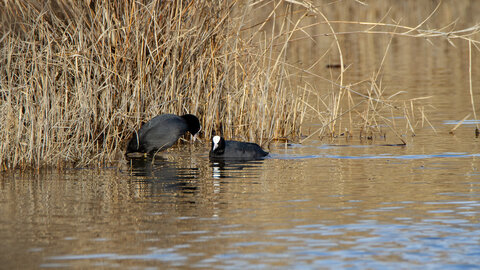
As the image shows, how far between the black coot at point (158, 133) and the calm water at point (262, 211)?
0.21 metres

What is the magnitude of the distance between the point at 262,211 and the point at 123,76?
4406 mm

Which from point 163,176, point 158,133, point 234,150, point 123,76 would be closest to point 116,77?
point 123,76

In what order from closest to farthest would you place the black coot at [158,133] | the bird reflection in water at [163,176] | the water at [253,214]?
the water at [253,214] < the bird reflection in water at [163,176] < the black coot at [158,133]

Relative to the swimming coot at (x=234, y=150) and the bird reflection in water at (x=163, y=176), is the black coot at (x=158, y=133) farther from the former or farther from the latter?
the swimming coot at (x=234, y=150)

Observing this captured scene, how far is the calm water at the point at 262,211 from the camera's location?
556cm

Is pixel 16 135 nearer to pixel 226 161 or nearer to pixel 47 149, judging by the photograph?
pixel 47 149

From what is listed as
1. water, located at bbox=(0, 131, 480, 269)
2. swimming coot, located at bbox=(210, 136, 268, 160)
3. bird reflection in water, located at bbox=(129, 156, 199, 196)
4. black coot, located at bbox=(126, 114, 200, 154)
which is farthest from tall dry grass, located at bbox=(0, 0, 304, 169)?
swimming coot, located at bbox=(210, 136, 268, 160)

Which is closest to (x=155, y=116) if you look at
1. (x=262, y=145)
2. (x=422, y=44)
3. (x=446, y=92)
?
(x=262, y=145)

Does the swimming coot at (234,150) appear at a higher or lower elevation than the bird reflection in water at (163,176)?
higher

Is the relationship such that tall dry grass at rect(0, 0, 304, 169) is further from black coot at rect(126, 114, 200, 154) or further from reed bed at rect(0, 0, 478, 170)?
black coot at rect(126, 114, 200, 154)

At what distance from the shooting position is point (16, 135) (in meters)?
9.38

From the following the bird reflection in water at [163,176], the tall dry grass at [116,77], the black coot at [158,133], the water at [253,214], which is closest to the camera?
the water at [253,214]

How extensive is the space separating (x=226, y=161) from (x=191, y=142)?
1.89 meters

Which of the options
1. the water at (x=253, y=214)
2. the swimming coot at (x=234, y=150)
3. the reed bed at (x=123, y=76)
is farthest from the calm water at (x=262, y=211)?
the reed bed at (x=123, y=76)
